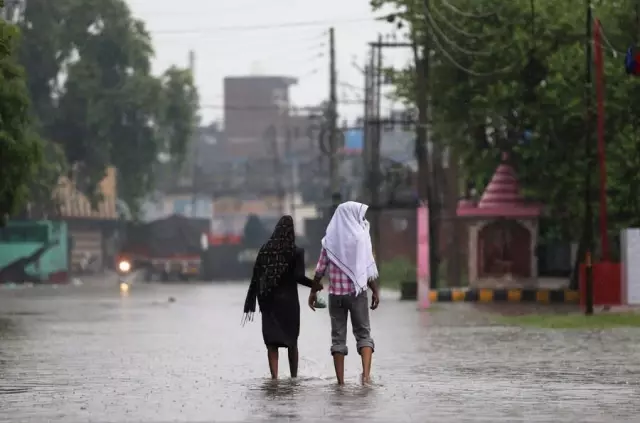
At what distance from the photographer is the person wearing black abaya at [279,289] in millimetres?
19328

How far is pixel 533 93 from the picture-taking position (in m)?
49.6

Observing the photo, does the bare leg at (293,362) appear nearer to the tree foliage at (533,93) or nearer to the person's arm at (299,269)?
the person's arm at (299,269)

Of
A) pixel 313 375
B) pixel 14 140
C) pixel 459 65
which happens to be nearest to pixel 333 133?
pixel 459 65

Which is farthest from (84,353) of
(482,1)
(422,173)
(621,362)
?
(422,173)

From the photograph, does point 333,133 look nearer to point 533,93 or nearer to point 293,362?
point 533,93

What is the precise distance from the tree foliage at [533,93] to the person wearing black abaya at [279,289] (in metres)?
26.0

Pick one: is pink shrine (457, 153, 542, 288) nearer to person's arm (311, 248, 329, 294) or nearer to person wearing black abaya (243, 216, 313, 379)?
person wearing black abaya (243, 216, 313, 379)

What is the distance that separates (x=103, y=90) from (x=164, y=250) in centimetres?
842

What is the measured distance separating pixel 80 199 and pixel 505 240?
207 ft

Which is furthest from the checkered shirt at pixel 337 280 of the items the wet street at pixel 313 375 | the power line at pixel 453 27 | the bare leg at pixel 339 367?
the power line at pixel 453 27

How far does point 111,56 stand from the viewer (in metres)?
94.6

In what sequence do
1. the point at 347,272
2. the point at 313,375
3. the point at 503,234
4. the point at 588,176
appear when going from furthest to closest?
1. the point at 503,234
2. the point at 588,176
3. the point at 313,375
4. the point at 347,272

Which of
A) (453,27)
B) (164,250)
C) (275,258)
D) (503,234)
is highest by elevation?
(453,27)

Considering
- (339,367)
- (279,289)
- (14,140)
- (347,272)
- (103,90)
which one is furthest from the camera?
(103,90)
